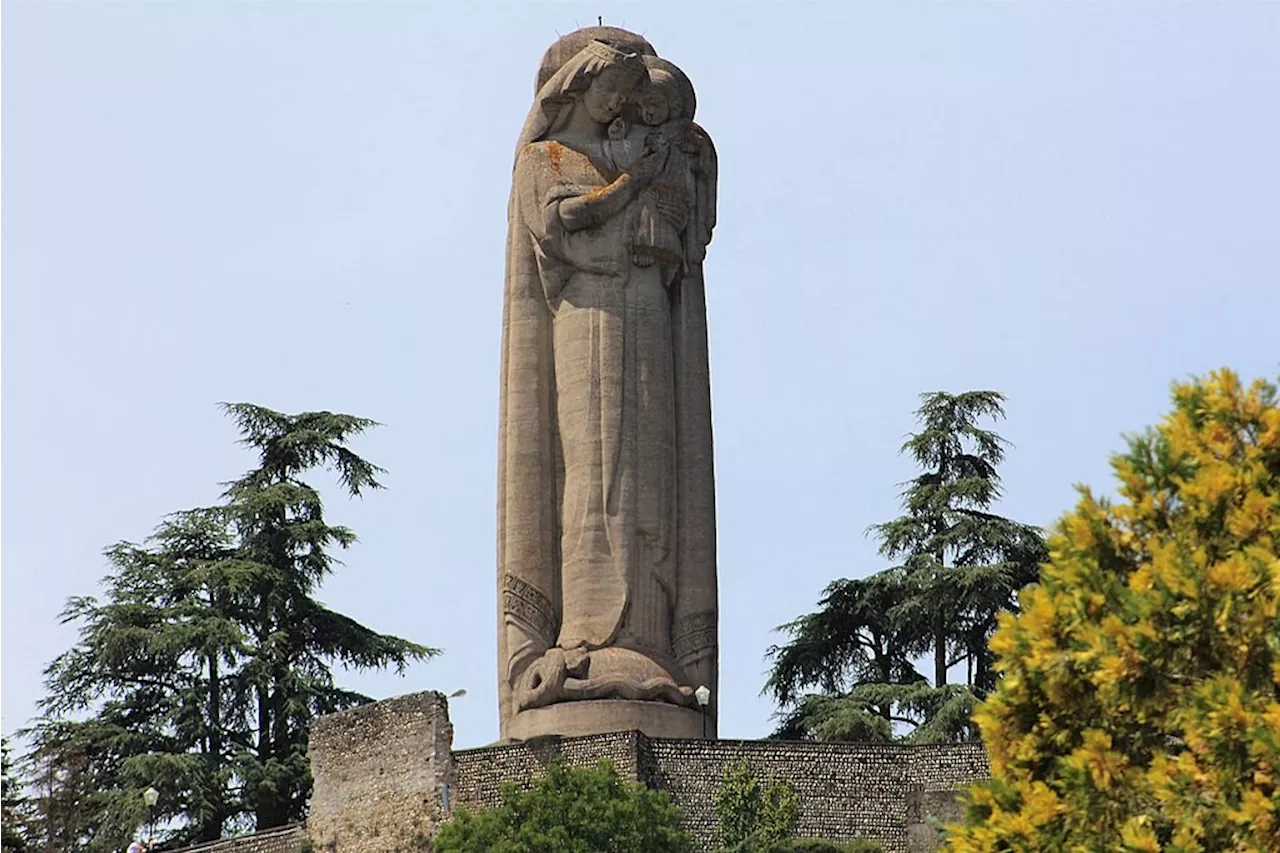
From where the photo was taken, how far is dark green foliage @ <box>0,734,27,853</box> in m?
36.9

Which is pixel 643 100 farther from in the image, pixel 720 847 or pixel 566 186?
pixel 720 847

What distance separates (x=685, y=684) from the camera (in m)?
34.9

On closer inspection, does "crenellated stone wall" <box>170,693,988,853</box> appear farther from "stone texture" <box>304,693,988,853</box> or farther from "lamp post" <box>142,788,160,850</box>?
"lamp post" <box>142,788,160,850</box>

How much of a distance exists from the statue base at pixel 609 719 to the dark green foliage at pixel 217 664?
20.8 feet

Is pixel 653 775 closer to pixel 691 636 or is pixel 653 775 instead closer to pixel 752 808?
pixel 752 808

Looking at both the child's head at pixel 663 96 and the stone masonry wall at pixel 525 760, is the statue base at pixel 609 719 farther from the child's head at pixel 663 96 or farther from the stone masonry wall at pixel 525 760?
the child's head at pixel 663 96

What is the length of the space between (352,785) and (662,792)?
12.4 feet

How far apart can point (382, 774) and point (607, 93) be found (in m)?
7.74

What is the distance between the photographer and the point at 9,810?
3825cm

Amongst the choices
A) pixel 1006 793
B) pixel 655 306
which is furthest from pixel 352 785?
pixel 1006 793

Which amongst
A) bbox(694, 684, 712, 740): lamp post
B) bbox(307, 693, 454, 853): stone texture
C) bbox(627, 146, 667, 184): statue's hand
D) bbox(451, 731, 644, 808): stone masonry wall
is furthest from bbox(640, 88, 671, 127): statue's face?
bbox(451, 731, 644, 808): stone masonry wall

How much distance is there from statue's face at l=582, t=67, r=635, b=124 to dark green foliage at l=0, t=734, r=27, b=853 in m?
10.1

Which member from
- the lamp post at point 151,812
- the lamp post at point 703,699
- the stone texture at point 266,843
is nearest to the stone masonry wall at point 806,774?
the lamp post at point 703,699

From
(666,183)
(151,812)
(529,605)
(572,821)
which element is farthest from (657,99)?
(151,812)
